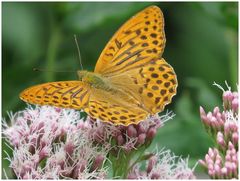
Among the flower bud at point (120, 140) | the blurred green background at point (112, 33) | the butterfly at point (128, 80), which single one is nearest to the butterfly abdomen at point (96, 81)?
the butterfly at point (128, 80)

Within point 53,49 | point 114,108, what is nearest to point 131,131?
point 114,108

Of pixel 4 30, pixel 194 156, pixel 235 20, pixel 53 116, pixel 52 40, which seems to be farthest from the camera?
pixel 4 30

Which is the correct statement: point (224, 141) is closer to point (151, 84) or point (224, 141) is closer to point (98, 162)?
point (151, 84)

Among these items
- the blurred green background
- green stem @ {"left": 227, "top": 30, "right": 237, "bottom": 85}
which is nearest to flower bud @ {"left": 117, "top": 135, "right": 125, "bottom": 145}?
the blurred green background

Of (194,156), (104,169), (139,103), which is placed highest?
(139,103)

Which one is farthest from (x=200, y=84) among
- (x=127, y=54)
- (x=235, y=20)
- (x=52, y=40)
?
(x=127, y=54)

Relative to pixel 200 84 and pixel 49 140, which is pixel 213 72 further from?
pixel 49 140
